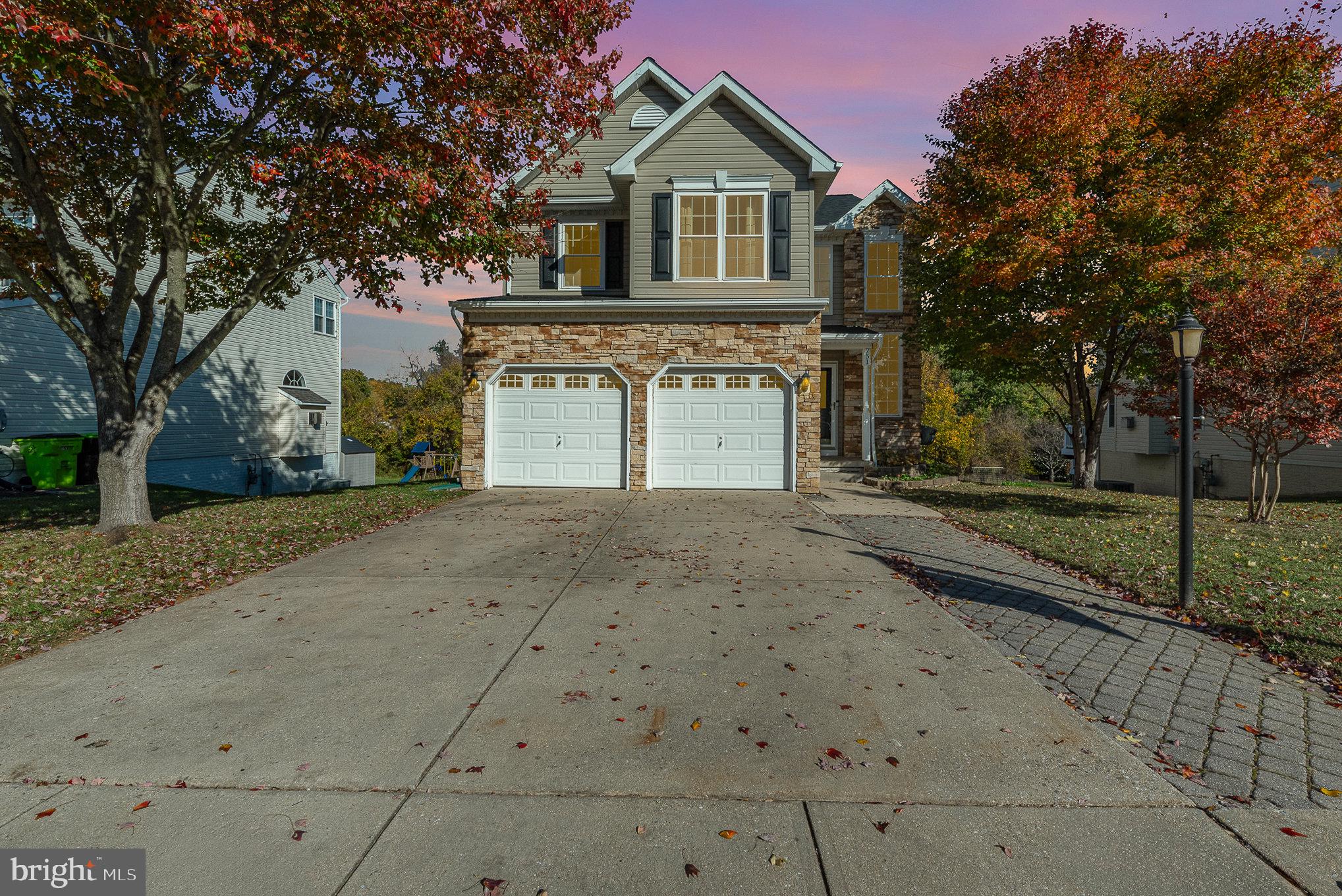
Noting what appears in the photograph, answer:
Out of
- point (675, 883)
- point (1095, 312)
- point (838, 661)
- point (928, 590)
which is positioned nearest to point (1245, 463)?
point (1095, 312)

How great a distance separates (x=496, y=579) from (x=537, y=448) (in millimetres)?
7103

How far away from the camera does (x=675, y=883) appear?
236 cm

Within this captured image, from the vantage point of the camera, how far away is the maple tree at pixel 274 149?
763 cm

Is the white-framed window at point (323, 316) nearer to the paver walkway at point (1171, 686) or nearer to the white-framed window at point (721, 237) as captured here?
the white-framed window at point (721, 237)

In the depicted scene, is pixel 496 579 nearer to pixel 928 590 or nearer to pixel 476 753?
pixel 476 753

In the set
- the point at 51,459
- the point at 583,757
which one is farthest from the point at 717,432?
the point at 51,459

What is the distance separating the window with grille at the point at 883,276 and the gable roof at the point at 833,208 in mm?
1268

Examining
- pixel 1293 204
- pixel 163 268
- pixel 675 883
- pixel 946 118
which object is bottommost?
pixel 675 883

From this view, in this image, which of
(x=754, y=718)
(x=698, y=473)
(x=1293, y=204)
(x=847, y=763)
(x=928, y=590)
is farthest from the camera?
(x=698, y=473)

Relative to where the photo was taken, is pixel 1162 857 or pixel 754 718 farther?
pixel 754 718

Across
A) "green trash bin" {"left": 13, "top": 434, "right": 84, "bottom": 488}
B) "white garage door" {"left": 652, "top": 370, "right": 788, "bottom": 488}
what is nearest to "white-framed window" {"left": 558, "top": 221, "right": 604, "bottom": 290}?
"white garage door" {"left": 652, "top": 370, "right": 788, "bottom": 488}

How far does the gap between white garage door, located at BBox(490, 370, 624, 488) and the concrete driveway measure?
24.8ft

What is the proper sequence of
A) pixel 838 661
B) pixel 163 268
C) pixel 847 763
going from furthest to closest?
pixel 163 268
pixel 838 661
pixel 847 763

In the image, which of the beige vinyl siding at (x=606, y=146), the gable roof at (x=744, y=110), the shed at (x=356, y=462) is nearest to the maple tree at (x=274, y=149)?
the gable roof at (x=744, y=110)
